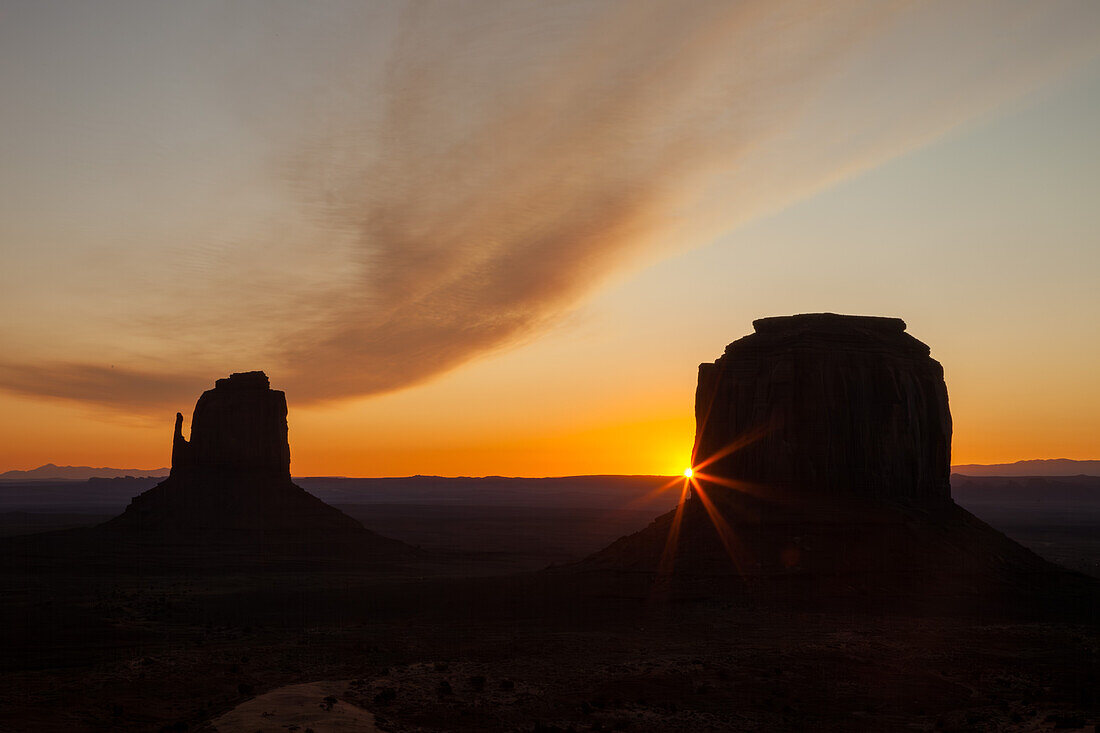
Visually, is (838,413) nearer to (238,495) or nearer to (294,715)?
(294,715)

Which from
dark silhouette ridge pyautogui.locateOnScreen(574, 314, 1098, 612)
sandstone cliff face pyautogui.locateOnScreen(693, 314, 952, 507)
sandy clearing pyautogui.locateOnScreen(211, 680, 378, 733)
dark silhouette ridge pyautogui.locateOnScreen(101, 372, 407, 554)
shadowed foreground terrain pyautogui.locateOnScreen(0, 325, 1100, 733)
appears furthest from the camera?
dark silhouette ridge pyautogui.locateOnScreen(101, 372, 407, 554)

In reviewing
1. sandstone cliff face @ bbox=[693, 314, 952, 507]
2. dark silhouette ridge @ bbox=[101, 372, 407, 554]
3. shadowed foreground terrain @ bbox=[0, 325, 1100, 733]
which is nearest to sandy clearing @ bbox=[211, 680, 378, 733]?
shadowed foreground terrain @ bbox=[0, 325, 1100, 733]

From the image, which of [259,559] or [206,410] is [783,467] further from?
[206,410]

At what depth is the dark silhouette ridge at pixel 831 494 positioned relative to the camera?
47156 mm

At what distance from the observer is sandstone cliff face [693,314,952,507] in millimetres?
52969

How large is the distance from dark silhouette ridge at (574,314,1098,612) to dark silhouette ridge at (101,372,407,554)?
38564mm

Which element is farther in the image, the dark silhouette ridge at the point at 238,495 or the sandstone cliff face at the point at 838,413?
the dark silhouette ridge at the point at 238,495

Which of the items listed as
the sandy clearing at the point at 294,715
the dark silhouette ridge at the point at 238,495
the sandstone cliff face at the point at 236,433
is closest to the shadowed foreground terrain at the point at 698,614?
the sandy clearing at the point at 294,715

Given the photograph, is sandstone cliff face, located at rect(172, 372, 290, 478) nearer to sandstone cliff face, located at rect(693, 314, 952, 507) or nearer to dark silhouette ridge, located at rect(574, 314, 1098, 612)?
dark silhouette ridge, located at rect(574, 314, 1098, 612)

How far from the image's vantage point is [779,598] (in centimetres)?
4547

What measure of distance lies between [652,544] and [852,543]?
12.0 metres

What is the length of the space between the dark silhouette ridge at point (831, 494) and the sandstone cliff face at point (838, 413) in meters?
0.08

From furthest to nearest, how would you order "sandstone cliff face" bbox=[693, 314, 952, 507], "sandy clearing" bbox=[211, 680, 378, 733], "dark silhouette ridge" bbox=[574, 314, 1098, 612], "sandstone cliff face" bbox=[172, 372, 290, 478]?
"sandstone cliff face" bbox=[172, 372, 290, 478], "sandstone cliff face" bbox=[693, 314, 952, 507], "dark silhouette ridge" bbox=[574, 314, 1098, 612], "sandy clearing" bbox=[211, 680, 378, 733]

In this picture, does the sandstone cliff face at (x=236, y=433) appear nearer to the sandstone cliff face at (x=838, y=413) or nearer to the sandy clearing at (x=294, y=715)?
the sandstone cliff face at (x=838, y=413)
